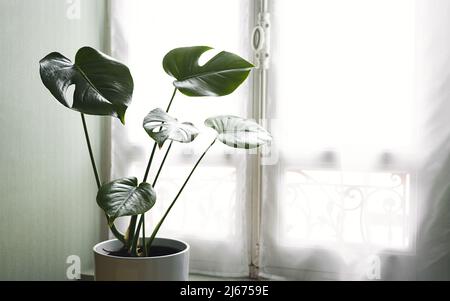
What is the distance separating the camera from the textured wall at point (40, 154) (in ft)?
5.26

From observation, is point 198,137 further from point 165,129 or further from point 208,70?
point 165,129

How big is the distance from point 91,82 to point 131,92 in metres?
0.10

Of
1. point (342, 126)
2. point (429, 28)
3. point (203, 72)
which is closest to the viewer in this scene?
point (203, 72)

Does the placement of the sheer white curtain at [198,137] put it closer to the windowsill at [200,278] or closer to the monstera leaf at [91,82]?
the windowsill at [200,278]

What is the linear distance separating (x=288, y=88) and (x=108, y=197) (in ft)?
3.30

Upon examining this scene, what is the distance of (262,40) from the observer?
1.83 m

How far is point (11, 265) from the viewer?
1.60 m

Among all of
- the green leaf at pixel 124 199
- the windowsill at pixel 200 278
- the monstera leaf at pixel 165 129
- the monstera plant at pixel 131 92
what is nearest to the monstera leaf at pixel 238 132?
the monstera plant at pixel 131 92

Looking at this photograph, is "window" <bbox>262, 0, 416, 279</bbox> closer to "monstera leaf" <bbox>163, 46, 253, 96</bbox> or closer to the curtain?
the curtain

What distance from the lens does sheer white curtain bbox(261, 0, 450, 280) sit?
1.60m

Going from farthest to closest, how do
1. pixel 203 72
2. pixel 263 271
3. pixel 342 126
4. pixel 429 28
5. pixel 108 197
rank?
pixel 263 271, pixel 342 126, pixel 429 28, pixel 203 72, pixel 108 197
